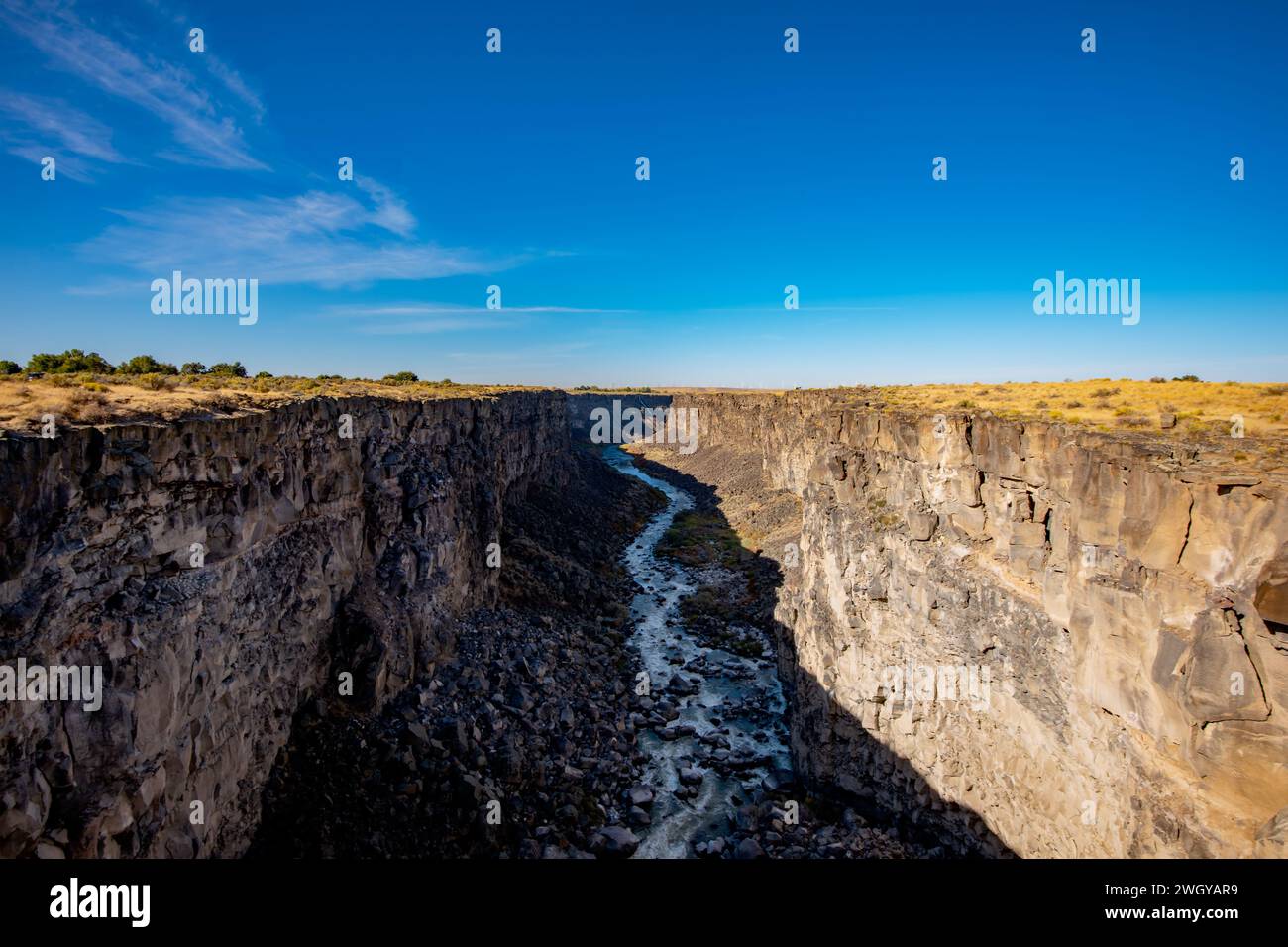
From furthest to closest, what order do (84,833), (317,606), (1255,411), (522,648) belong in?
(522,648) → (317,606) → (1255,411) → (84,833)

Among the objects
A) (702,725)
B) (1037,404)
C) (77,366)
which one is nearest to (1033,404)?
(1037,404)

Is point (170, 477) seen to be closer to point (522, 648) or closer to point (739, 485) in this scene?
point (522, 648)

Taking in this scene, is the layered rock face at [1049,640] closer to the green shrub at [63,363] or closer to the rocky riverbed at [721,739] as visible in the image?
the rocky riverbed at [721,739]

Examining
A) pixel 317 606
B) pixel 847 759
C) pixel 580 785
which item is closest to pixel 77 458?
pixel 317 606

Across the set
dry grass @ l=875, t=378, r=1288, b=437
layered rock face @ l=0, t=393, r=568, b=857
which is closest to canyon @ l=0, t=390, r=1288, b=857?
layered rock face @ l=0, t=393, r=568, b=857

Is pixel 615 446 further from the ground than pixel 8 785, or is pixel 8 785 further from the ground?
pixel 615 446

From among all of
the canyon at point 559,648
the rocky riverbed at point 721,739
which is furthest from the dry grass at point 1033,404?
the rocky riverbed at point 721,739

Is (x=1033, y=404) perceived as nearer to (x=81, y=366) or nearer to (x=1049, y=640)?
(x=1049, y=640)
